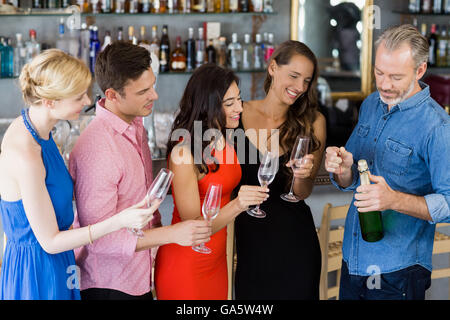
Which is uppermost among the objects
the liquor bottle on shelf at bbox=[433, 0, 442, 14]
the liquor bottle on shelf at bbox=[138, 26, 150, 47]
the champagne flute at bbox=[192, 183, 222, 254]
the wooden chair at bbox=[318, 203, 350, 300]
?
the liquor bottle on shelf at bbox=[433, 0, 442, 14]

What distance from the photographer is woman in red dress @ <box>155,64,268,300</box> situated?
1.66 m

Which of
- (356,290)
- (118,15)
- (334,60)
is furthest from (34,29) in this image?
(356,290)

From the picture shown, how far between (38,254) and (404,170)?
105cm

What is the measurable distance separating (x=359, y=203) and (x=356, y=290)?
1.27ft

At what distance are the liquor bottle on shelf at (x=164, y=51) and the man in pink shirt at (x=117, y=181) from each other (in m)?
2.49

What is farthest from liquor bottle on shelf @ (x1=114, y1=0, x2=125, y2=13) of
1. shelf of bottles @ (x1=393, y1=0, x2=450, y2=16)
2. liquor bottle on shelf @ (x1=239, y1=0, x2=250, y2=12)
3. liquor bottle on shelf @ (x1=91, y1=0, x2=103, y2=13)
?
shelf of bottles @ (x1=393, y1=0, x2=450, y2=16)

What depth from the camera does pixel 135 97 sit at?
1560 millimetres

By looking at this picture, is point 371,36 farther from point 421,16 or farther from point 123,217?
point 123,217

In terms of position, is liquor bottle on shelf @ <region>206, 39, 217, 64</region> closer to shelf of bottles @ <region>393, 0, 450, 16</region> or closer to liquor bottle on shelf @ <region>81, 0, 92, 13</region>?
liquor bottle on shelf @ <region>81, 0, 92, 13</region>

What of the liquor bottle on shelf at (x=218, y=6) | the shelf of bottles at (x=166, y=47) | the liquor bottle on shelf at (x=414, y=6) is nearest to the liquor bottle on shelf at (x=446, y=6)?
the liquor bottle on shelf at (x=414, y=6)

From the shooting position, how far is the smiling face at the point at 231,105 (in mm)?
1730

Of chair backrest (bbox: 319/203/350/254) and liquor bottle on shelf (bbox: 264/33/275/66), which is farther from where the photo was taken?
liquor bottle on shelf (bbox: 264/33/275/66)

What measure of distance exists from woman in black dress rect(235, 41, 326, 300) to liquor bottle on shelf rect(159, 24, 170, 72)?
6.97ft

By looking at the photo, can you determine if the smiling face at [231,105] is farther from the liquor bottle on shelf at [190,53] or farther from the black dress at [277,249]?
the liquor bottle on shelf at [190,53]
